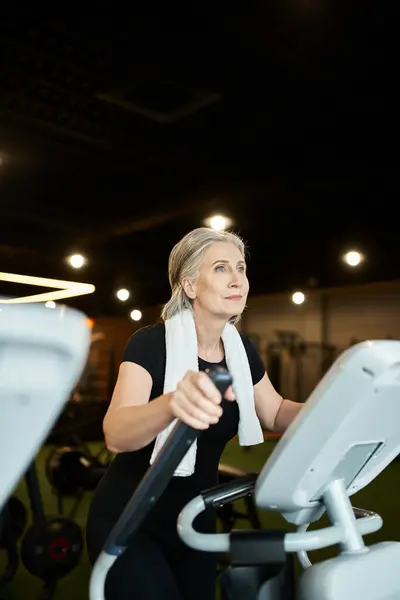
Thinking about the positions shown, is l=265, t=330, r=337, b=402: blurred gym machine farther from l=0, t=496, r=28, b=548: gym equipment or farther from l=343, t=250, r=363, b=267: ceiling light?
l=0, t=496, r=28, b=548: gym equipment

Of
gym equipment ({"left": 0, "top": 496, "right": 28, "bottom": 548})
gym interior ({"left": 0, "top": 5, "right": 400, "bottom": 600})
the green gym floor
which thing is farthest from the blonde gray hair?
gym equipment ({"left": 0, "top": 496, "right": 28, "bottom": 548})

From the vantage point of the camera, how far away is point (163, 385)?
1615mm

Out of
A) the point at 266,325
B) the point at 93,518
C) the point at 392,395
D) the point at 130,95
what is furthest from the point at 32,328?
the point at 266,325

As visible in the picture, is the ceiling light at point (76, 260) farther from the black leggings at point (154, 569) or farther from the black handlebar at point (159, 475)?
the black handlebar at point (159, 475)

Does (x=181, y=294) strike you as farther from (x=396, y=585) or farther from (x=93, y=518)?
(x=396, y=585)

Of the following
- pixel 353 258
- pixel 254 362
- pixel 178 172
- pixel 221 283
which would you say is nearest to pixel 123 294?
pixel 353 258

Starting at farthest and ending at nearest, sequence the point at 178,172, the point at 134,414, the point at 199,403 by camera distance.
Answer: the point at 178,172 → the point at 134,414 → the point at 199,403

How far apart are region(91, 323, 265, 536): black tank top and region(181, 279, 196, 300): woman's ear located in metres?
0.11

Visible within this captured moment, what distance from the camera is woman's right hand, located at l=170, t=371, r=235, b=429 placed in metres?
0.95

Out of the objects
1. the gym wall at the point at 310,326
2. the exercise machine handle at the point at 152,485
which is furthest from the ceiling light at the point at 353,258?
the exercise machine handle at the point at 152,485

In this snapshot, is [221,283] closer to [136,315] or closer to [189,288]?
[189,288]

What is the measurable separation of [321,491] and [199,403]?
0.39 m

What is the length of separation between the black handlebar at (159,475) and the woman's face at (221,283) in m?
0.67

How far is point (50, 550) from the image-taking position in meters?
A: 3.10
